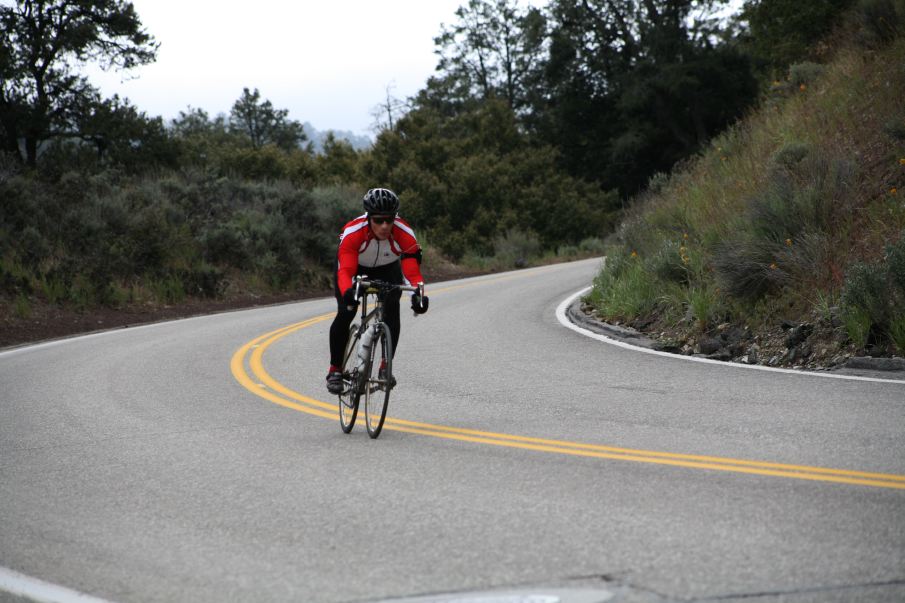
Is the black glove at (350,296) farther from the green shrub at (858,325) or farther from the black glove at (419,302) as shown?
the green shrub at (858,325)

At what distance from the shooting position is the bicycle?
758 centimetres

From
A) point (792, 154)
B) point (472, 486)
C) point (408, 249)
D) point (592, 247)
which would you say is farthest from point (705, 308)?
point (592, 247)

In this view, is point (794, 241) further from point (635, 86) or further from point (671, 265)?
point (635, 86)

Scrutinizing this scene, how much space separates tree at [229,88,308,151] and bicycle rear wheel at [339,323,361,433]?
8012 centimetres

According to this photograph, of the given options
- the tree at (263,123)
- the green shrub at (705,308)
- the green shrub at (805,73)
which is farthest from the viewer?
the tree at (263,123)

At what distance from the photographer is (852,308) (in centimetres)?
973

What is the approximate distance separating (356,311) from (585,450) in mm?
2514

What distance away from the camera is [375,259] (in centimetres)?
833

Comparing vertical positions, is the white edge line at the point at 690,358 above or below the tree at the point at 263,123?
below

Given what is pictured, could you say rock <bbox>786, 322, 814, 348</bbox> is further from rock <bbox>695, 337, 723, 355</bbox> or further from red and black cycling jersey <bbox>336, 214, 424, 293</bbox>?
red and black cycling jersey <bbox>336, 214, 424, 293</bbox>

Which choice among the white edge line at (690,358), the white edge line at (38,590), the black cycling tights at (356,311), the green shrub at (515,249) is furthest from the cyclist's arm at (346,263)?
the green shrub at (515,249)

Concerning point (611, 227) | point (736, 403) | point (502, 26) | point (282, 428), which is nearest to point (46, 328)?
point (282, 428)

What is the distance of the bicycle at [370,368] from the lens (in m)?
7.58

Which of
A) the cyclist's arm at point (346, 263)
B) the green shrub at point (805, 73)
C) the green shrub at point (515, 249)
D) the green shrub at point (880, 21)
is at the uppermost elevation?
the green shrub at point (880, 21)
